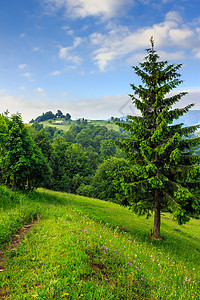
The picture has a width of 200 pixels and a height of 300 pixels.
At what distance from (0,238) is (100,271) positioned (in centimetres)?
420

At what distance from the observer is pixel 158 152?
10328 millimetres

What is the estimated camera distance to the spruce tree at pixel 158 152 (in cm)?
996

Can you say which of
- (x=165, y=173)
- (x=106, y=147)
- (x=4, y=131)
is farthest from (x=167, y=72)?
(x=106, y=147)

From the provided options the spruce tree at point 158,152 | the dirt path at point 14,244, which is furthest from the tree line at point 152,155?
the dirt path at point 14,244

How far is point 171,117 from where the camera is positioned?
11.6m

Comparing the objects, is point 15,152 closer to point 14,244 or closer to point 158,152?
point 14,244

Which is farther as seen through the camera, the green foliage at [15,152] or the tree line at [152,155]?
the green foliage at [15,152]

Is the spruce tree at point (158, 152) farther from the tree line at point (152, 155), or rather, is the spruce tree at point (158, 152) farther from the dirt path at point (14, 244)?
the dirt path at point (14, 244)

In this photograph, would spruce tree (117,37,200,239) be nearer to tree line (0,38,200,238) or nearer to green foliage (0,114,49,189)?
tree line (0,38,200,238)

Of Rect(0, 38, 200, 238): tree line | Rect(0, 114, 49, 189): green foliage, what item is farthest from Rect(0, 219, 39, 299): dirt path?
Rect(0, 114, 49, 189): green foliage

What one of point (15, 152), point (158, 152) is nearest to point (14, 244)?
point (158, 152)

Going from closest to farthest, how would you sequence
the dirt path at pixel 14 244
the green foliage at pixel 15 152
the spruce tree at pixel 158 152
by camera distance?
the dirt path at pixel 14 244 < the spruce tree at pixel 158 152 < the green foliage at pixel 15 152

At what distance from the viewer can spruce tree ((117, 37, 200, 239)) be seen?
392 inches

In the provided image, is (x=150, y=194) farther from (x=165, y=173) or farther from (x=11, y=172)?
(x=11, y=172)
